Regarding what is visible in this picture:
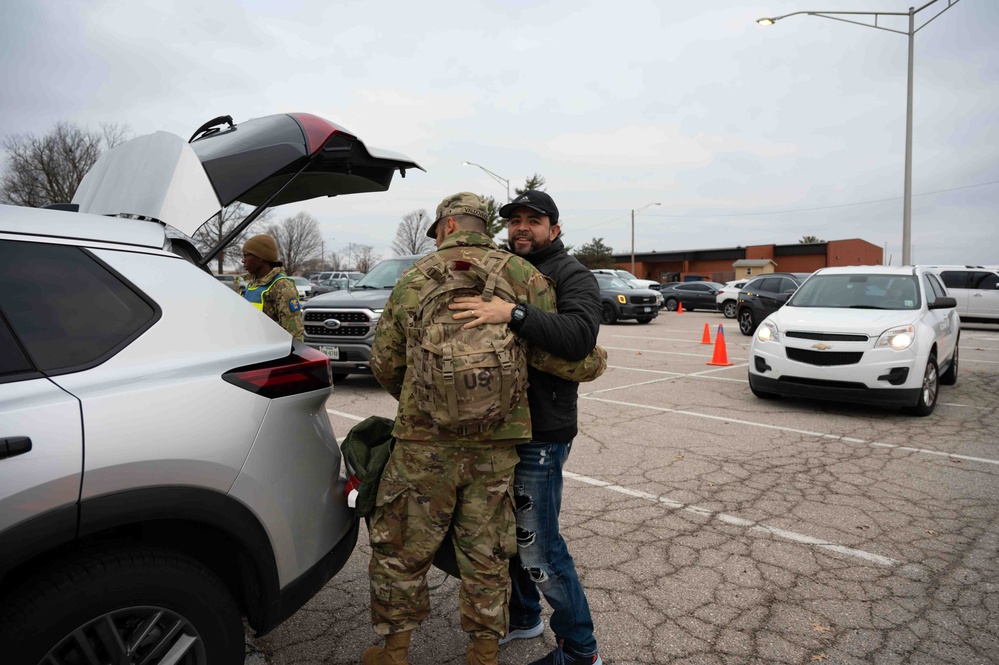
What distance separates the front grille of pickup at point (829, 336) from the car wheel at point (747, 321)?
975 centimetres

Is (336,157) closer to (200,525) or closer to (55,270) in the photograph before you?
(55,270)

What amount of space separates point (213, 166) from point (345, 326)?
5.48 metres

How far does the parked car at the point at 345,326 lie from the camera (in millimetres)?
7988

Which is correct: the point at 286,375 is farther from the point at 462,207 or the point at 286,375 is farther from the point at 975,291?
the point at 975,291

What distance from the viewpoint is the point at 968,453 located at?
17.9 feet

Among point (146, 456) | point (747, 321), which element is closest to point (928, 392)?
point (146, 456)

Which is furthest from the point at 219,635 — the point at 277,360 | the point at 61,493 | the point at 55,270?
the point at 55,270

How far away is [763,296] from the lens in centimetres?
1585

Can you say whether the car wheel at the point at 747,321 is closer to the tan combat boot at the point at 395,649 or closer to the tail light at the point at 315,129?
the tail light at the point at 315,129

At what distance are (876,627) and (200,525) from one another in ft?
9.35

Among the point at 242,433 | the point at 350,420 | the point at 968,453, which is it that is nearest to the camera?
the point at 242,433

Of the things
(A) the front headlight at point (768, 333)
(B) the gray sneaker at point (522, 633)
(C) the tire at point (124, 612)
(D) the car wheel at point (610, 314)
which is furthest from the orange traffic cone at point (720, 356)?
(C) the tire at point (124, 612)

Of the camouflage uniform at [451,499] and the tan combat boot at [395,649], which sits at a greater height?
the camouflage uniform at [451,499]

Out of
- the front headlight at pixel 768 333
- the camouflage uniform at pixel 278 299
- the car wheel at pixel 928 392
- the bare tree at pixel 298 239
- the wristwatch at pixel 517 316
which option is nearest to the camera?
the wristwatch at pixel 517 316
